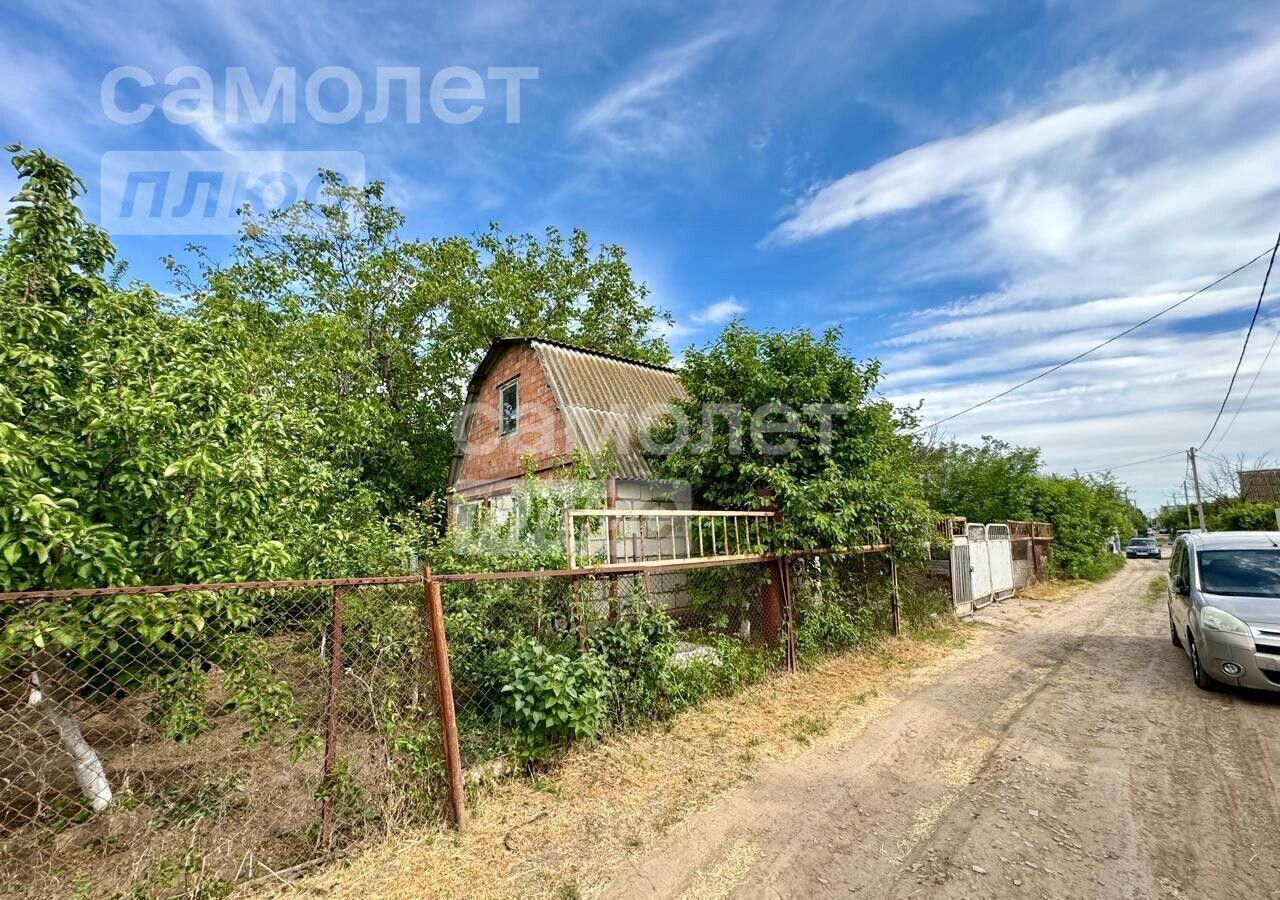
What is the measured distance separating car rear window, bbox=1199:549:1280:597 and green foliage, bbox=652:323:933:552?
3143mm

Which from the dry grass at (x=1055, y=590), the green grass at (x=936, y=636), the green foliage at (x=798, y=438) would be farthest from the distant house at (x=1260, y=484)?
the green foliage at (x=798, y=438)

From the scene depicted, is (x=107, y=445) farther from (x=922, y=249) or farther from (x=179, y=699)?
(x=922, y=249)

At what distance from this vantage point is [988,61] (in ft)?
26.0

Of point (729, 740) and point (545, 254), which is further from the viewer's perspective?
point (545, 254)

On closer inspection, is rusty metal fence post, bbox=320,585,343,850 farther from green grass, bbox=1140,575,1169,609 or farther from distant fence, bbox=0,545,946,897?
green grass, bbox=1140,575,1169,609

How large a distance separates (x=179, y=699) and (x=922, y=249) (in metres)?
13.3

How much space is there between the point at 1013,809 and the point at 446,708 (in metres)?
3.78

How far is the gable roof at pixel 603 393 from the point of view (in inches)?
378

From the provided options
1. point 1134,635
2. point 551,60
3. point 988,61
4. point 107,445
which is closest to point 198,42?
point 551,60

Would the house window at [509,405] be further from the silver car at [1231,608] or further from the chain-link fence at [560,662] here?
the silver car at [1231,608]

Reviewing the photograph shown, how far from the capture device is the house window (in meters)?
11.5

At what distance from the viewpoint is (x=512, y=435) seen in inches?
450

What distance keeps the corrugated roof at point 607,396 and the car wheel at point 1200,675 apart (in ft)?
23.4

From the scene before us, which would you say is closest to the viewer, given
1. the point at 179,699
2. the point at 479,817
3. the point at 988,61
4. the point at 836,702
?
the point at 179,699
